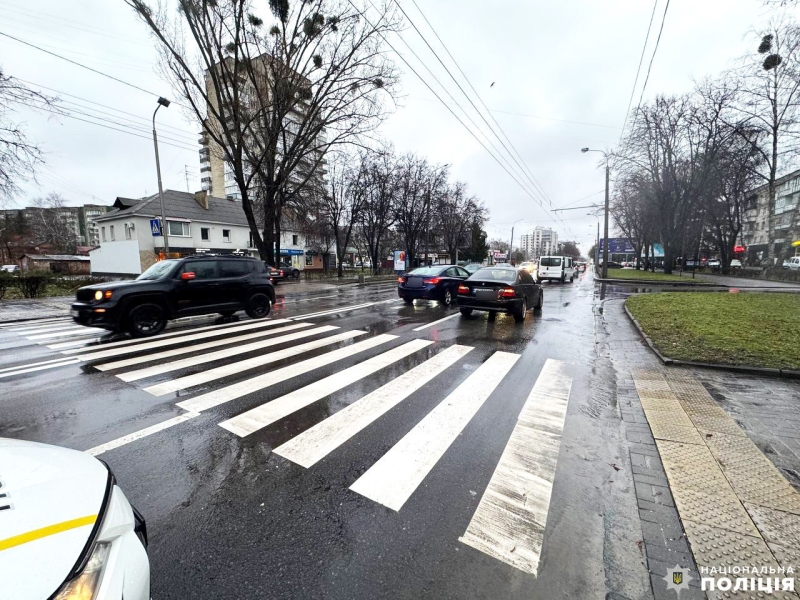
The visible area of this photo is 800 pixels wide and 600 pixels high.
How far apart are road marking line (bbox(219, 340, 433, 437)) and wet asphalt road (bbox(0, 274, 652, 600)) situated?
123 mm

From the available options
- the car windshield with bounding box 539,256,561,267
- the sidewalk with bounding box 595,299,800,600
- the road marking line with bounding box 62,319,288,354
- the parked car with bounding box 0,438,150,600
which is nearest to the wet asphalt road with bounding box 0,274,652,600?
the sidewalk with bounding box 595,299,800,600

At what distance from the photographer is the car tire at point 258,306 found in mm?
10156

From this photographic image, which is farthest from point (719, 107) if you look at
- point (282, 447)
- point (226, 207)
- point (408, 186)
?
point (226, 207)

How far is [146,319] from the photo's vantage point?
7.90m

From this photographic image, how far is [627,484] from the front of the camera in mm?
2863

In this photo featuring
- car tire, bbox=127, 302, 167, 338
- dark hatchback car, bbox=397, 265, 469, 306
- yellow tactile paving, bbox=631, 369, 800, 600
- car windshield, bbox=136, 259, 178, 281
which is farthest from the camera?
dark hatchback car, bbox=397, 265, 469, 306

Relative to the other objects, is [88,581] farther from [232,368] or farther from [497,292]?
[497,292]

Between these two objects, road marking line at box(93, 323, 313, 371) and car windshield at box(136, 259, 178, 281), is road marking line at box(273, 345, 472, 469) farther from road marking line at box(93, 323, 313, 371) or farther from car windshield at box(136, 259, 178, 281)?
car windshield at box(136, 259, 178, 281)

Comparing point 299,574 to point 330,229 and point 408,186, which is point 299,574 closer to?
point 408,186

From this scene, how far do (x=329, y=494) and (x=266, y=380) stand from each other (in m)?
2.78

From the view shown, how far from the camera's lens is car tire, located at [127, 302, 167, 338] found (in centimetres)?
768

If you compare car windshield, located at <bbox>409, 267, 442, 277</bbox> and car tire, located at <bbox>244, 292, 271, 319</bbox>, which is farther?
car windshield, located at <bbox>409, 267, 442, 277</bbox>

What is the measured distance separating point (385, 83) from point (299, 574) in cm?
1961

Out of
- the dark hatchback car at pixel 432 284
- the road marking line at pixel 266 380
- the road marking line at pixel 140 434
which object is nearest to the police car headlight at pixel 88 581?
the road marking line at pixel 140 434
